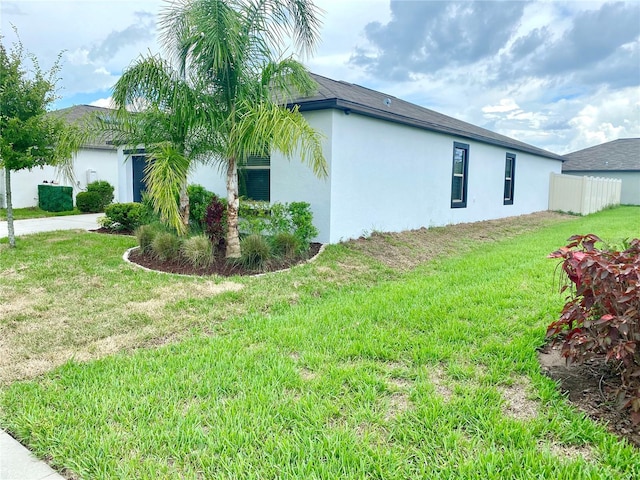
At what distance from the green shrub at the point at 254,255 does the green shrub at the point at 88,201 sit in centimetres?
1143

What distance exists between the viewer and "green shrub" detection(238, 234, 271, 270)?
7.14 metres

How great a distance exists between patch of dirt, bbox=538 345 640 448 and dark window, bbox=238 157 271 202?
274 inches

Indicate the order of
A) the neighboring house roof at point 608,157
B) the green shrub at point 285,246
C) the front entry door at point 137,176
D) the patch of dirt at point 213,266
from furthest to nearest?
the neighboring house roof at point 608,157
the front entry door at point 137,176
the green shrub at point 285,246
the patch of dirt at point 213,266

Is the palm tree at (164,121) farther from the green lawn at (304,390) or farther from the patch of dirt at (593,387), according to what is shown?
the patch of dirt at (593,387)

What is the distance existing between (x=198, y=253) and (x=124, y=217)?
5116 millimetres

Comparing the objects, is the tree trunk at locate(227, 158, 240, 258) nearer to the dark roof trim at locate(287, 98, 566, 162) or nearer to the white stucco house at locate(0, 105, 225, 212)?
the dark roof trim at locate(287, 98, 566, 162)

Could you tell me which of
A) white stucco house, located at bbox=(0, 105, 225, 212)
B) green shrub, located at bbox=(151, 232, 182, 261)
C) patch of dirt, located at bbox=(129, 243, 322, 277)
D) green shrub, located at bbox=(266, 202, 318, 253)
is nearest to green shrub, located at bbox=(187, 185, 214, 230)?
green shrub, located at bbox=(151, 232, 182, 261)

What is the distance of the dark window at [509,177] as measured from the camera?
16.4 metres

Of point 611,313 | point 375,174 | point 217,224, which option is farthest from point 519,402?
point 375,174

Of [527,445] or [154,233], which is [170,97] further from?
[527,445]

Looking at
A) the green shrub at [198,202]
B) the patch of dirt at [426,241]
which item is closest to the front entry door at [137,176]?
the green shrub at [198,202]

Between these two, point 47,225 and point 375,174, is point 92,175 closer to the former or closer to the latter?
point 47,225

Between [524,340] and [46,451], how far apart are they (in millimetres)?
3657

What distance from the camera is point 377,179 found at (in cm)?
961
